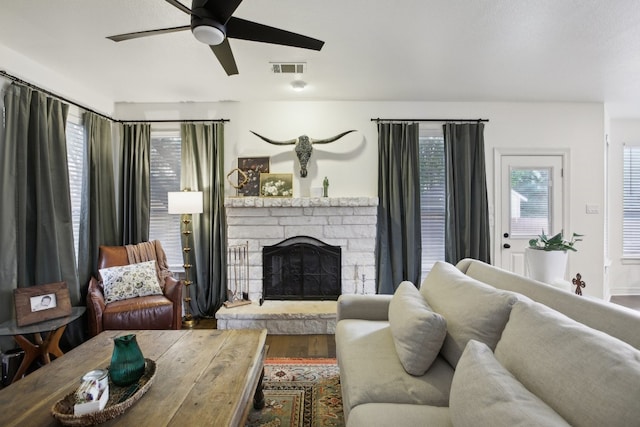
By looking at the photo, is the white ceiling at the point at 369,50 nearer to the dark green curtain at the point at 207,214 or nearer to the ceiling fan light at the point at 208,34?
the dark green curtain at the point at 207,214

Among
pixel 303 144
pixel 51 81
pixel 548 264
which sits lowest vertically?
pixel 548 264

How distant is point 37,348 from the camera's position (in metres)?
2.34

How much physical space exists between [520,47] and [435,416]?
2.74 metres

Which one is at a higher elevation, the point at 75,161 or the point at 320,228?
the point at 75,161

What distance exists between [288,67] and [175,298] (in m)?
2.39

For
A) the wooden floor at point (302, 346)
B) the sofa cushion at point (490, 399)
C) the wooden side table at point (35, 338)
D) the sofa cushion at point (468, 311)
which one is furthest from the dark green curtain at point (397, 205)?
the wooden side table at point (35, 338)

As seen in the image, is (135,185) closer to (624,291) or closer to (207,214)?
(207,214)

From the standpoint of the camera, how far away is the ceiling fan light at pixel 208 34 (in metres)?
1.48

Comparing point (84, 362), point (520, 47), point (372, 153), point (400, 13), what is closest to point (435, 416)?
point (84, 362)

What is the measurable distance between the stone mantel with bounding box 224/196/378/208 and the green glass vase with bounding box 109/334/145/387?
2302mm

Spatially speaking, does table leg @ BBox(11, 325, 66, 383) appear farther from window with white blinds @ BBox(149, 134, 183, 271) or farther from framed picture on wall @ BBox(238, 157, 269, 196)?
framed picture on wall @ BBox(238, 157, 269, 196)

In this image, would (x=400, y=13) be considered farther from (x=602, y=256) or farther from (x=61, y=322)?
(x=602, y=256)

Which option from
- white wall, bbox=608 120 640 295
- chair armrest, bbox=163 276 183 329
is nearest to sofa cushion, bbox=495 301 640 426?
chair armrest, bbox=163 276 183 329

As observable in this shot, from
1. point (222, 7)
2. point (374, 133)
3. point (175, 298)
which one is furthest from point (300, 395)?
point (374, 133)
